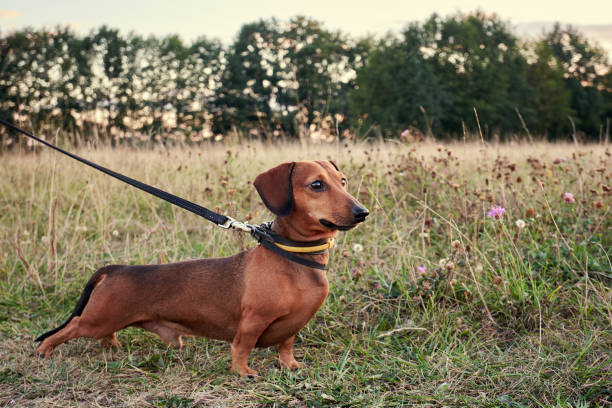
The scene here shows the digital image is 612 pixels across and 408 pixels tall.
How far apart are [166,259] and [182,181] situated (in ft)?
7.72

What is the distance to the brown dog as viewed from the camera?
2.58 metres

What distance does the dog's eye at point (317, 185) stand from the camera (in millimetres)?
2571

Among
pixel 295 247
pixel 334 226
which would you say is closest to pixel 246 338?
pixel 295 247

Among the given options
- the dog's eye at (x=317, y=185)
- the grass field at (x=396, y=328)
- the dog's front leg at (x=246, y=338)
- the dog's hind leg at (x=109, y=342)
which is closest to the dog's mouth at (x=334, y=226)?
the dog's eye at (x=317, y=185)

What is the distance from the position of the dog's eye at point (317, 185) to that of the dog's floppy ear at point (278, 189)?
0.38 feet

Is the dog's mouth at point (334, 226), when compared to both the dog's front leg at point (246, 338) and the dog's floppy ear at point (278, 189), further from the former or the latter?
the dog's front leg at point (246, 338)

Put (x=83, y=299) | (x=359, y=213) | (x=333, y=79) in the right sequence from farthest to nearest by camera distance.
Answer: (x=333, y=79) → (x=83, y=299) → (x=359, y=213)

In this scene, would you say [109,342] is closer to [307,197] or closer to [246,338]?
[246,338]

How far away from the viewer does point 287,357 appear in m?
3.00

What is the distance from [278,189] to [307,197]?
159 millimetres

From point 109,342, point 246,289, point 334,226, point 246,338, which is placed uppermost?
point 334,226

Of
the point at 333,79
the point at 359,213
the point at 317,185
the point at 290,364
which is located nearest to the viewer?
the point at 359,213

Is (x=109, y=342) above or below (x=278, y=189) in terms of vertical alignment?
below

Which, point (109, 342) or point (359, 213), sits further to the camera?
point (109, 342)
